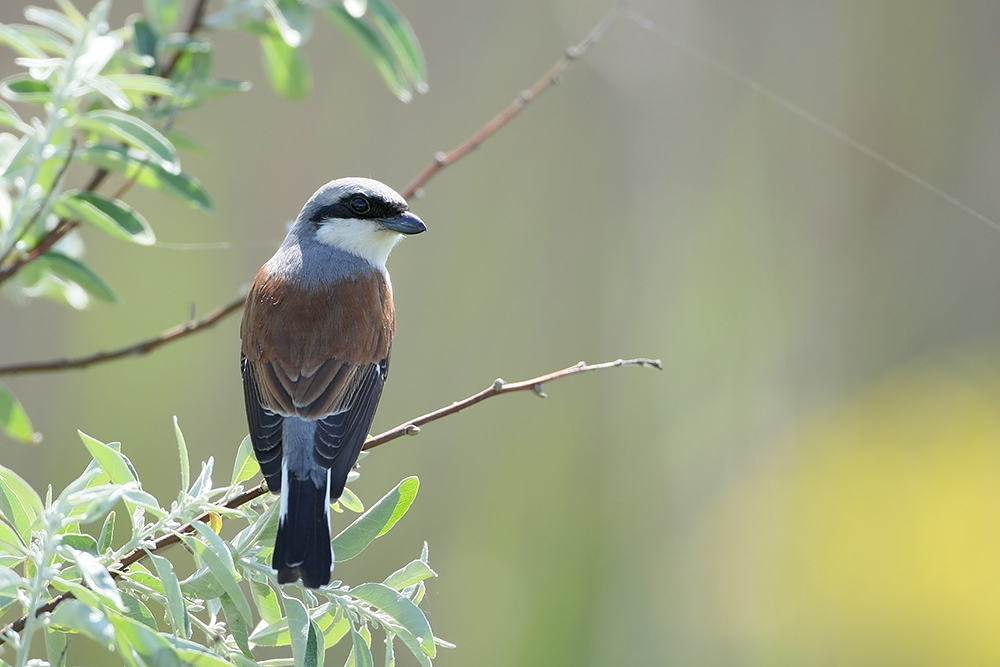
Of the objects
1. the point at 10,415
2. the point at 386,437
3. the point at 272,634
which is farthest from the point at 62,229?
the point at 272,634

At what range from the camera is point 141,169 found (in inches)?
64.1

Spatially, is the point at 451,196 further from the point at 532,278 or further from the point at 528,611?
the point at 528,611

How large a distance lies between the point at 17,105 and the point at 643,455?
2938mm

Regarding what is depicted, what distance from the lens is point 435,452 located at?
4281mm

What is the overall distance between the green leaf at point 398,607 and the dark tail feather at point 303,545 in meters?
0.08

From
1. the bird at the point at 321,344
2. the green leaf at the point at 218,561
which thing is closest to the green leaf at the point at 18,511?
the green leaf at the point at 218,561

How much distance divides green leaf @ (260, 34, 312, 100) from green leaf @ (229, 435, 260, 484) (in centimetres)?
81

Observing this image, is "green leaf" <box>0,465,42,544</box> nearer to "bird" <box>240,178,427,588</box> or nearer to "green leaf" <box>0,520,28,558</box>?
"green leaf" <box>0,520,28,558</box>

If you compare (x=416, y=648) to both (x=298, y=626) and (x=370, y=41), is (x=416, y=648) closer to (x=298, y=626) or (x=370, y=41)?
(x=298, y=626)

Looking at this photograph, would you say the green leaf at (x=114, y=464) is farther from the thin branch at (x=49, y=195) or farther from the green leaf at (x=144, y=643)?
the thin branch at (x=49, y=195)

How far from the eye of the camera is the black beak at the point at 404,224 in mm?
2055

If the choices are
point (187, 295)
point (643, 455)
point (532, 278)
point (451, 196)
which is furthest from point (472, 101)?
point (643, 455)

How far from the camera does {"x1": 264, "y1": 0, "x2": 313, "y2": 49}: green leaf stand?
5.42ft

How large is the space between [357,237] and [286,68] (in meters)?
0.43
